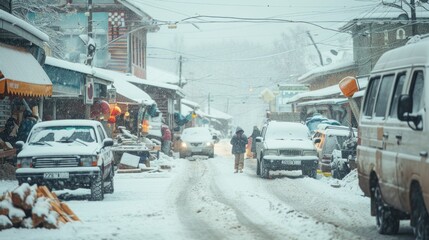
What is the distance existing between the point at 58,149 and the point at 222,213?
4666mm

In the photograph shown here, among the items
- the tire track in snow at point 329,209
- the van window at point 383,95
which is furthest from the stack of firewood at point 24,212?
the van window at point 383,95

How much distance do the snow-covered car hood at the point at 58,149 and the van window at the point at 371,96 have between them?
22.7 ft

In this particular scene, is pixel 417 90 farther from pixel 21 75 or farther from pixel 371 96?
pixel 21 75

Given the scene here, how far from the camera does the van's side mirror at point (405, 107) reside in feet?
28.7

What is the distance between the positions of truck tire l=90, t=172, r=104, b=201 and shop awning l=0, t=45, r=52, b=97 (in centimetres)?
298

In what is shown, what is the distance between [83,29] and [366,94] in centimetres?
4179

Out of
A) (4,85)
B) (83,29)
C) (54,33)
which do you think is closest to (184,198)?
(4,85)

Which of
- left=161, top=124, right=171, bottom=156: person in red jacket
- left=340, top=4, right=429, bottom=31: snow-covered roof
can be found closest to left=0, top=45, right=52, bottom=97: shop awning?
left=161, top=124, right=171, bottom=156: person in red jacket

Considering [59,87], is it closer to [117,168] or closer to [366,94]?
[117,168]

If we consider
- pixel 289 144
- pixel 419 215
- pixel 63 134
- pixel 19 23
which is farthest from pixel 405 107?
pixel 289 144

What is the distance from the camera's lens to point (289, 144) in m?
25.3

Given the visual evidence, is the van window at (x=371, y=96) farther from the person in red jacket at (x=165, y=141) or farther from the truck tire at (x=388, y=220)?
the person in red jacket at (x=165, y=141)

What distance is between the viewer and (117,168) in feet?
92.1

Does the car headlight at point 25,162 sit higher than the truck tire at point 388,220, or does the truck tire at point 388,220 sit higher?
the car headlight at point 25,162
